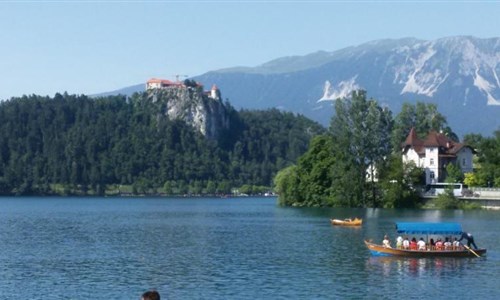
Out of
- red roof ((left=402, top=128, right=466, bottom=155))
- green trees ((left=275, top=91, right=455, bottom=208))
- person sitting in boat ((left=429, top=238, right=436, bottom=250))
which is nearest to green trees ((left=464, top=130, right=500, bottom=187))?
red roof ((left=402, top=128, right=466, bottom=155))

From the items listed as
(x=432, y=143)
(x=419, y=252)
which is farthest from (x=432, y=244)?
(x=432, y=143)

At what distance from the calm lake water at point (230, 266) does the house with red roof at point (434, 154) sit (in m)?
64.5

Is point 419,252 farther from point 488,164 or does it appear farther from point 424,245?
point 488,164

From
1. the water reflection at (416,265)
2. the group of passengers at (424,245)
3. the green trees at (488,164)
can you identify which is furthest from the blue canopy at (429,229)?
the green trees at (488,164)

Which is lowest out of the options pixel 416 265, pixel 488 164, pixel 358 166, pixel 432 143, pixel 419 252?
pixel 416 265

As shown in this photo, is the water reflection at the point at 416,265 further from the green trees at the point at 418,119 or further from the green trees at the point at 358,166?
the green trees at the point at 418,119

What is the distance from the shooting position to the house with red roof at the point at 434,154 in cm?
16538

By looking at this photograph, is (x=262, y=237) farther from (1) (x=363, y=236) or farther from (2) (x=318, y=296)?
(2) (x=318, y=296)

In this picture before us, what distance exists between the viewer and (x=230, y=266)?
63.0 m

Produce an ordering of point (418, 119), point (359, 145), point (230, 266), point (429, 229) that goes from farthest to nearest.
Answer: point (418, 119), point (359, 145), point (429, 229), point (230, 266)

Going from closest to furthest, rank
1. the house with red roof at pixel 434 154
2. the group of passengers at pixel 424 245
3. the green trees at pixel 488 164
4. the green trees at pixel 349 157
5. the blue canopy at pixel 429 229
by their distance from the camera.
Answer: the group of passengers at pixel 424 245 < the blue canopy at pixel 429 229 < the green trees at pixel 349 157 < the green trees at pixel 488 164 < the house with red roof at pixel 434 154

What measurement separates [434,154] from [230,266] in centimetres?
10732

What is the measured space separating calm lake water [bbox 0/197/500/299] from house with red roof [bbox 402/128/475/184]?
6448 cm

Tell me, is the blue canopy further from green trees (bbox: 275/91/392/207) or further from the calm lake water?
green trees (bbox: 275/91/392/207)
